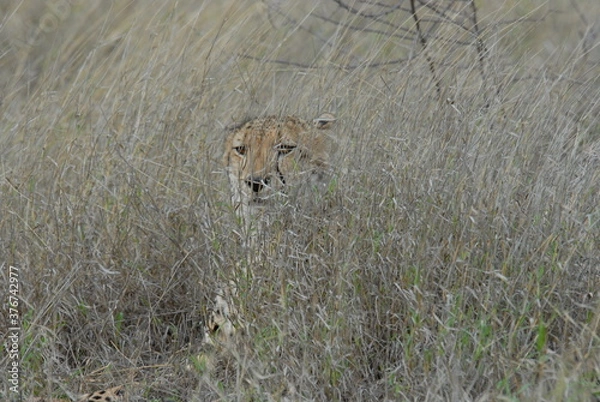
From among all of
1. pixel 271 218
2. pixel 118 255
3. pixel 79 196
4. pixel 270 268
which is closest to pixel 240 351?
pixel 270 268

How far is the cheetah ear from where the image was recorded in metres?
3.26

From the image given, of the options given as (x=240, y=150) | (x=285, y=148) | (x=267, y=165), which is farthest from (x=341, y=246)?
(x=240, y=150)

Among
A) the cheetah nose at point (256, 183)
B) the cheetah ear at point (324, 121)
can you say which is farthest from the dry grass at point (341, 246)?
the cheetah nose at point (256, 183)

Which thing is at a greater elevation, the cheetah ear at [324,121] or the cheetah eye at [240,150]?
the cheetah ear at [324,121]

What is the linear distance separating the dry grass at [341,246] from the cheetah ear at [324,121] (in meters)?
0.03

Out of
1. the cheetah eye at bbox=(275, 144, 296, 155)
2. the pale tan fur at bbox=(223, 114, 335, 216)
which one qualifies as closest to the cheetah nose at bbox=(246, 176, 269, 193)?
the pale tan fur at bbox=(223, 114, 335, 216)

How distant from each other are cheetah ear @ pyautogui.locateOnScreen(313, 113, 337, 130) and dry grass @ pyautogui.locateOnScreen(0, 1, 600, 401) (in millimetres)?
34

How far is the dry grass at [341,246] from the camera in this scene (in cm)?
259

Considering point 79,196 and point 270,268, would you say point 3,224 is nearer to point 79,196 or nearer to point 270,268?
point 79,196

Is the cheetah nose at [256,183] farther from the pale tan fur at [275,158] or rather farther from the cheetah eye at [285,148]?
the cheetah eye at [285,148]

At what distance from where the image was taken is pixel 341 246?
9.36 ft

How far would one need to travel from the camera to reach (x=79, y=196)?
3.52 m

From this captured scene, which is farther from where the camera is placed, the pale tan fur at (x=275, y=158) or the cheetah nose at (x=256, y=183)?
the cheetah nose at (x=256, y=183)

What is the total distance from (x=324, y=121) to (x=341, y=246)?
1.97ft
